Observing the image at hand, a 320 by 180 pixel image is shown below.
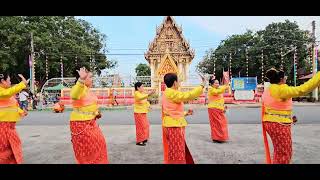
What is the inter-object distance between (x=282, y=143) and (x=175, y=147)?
1.29 metres

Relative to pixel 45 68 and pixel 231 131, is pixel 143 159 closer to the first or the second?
pixel 231 131

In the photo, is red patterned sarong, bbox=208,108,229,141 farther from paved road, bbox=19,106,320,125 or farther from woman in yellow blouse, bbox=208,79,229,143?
paved road, bbox=19,106,320,125

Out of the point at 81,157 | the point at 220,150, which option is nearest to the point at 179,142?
the point at 81,157

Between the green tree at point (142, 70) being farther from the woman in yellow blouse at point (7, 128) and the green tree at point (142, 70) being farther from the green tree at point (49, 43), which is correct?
the woman in yellow blouse at point (7, 128)

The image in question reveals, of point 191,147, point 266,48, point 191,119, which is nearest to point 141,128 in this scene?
point 191,147

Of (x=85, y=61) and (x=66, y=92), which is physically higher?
(x=85, y=61)

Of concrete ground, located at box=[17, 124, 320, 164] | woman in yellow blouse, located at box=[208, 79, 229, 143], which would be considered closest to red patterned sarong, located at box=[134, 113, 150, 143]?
concrete ground, located at box=[17, 124, 320, 164]

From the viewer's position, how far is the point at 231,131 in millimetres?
9102

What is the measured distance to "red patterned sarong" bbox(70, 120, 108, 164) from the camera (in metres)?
4.45

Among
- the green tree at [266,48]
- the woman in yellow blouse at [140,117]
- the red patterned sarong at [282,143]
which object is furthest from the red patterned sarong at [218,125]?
the green tree at [266,48]

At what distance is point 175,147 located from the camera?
4.63m
